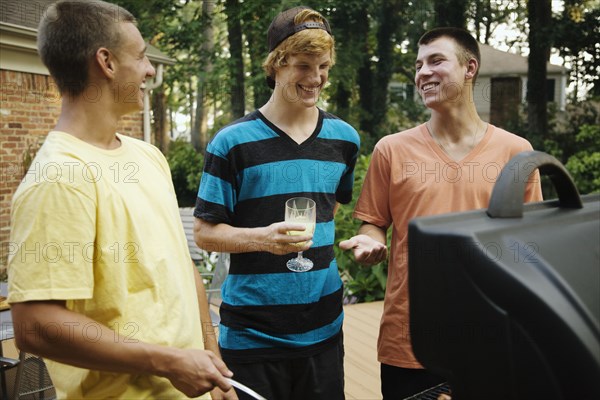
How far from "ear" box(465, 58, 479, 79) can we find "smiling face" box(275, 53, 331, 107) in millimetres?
557

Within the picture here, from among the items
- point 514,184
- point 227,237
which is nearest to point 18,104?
point 227,237

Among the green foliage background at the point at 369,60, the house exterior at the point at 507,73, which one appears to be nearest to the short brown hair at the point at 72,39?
the green foliage background at the point at 369,60

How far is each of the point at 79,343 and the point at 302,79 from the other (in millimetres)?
1205

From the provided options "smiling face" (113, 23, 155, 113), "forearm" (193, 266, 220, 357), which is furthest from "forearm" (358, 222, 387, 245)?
"smiling face" (113, 23, 155, 113)

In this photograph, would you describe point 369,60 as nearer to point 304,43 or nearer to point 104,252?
point 304,43

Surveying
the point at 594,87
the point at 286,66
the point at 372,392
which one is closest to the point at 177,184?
the point at 594,87

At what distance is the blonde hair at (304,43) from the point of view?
1990mm

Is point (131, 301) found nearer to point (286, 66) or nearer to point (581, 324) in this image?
point (581, 324)

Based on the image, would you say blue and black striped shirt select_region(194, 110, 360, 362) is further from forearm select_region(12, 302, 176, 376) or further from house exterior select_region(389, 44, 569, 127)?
house exterior select_region(389, 44, 569, 127)

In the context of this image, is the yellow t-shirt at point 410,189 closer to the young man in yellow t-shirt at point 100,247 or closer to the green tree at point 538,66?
the young man in yellow t-shirt at point 100,247

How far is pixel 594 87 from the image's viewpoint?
14.8 meters

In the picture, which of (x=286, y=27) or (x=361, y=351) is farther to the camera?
(x=361, y=351)

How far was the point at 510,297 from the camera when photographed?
2.46 feet

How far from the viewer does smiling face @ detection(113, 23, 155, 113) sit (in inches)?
53.1
